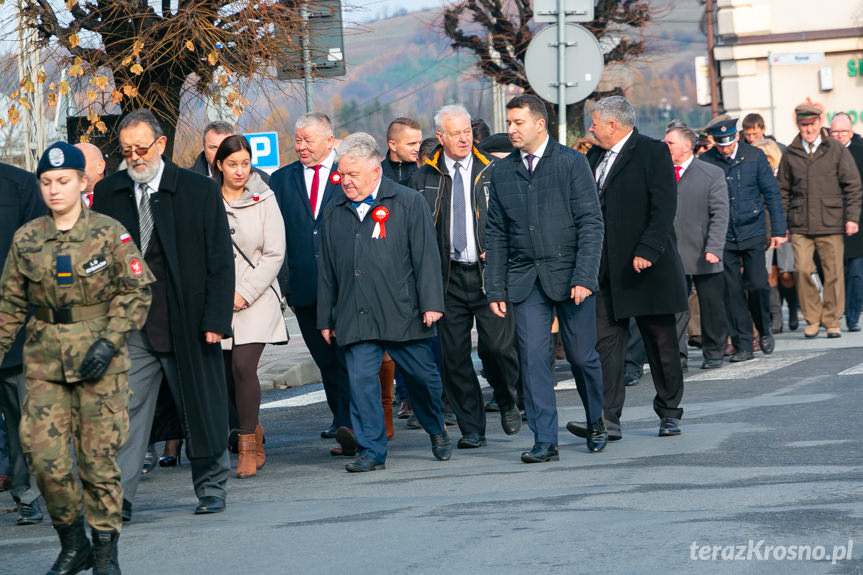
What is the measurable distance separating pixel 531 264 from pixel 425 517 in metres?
2.20

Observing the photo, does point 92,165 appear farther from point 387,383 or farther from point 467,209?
point 387,383

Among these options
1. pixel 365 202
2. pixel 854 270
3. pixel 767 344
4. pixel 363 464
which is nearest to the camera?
pixel 363 464

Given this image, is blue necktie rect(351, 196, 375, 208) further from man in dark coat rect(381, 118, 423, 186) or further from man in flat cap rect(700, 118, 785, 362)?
man in flat cap rect(700, 118, 785, 362)

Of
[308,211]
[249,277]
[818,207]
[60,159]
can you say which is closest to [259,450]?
[249,277]

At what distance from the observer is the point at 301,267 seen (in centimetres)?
980

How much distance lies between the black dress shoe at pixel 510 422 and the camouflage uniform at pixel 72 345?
14.0 ft

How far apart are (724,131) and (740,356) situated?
207 cm

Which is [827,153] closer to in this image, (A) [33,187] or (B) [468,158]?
(B) [468,158]

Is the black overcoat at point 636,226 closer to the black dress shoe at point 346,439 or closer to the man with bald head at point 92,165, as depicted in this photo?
the black dress shoe at point 346,439

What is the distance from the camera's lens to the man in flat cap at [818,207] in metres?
14.7

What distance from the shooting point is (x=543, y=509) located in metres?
6.82

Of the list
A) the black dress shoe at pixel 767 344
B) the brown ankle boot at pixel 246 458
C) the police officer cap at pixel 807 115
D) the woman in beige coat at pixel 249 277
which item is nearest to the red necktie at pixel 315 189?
the woman in beige coat at pixel 249 277

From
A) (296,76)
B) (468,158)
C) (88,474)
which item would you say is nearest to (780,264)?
(296,76)

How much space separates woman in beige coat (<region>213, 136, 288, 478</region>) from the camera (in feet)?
28.8
